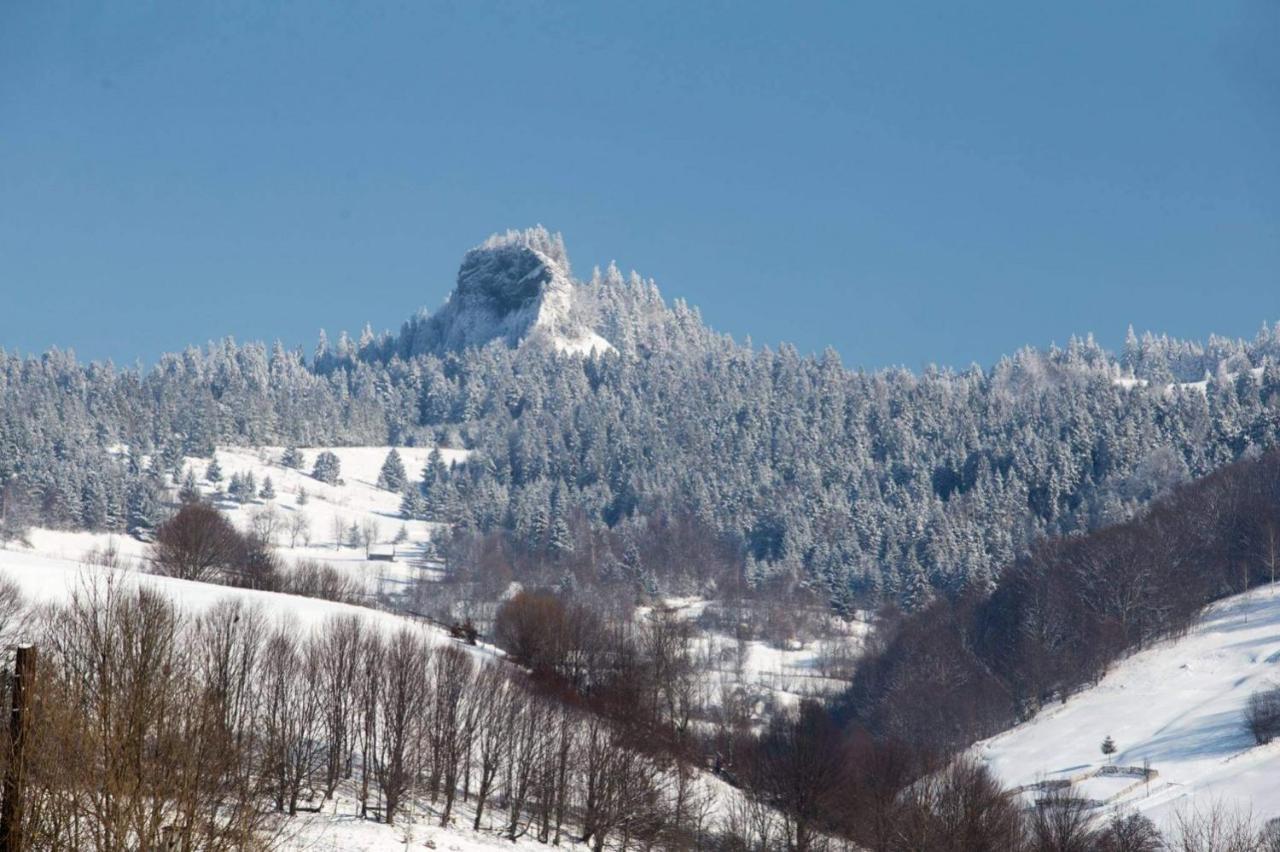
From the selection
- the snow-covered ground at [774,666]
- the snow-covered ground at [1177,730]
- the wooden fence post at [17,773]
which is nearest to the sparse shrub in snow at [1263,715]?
the snow-covered ground at [1177,730]

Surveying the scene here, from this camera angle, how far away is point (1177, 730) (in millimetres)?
82250

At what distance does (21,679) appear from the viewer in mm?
19578

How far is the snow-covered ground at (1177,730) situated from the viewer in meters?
70.1

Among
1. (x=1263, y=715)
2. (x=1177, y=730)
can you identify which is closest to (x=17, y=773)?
(x=1263, y=715)

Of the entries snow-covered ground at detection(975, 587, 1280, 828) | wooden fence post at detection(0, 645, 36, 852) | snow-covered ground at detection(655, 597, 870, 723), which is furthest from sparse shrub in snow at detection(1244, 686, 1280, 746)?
wooden fence post at detection(0, 645, 36, 852)

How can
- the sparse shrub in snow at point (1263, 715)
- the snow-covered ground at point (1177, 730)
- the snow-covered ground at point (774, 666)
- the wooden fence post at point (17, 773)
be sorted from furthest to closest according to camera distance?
the snow-covered ground at point (774, 666) < the sparse shrub in snow at point (1263, 715) < the snow-covered ground at point (1177, 730) < the wooden fence post at point (17, 773)

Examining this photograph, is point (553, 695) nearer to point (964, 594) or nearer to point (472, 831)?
point (472, 831)

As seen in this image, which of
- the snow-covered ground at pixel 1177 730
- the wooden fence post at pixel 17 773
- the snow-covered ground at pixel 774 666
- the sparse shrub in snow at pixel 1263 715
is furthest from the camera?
the snow-covered ground at pixel 774 666

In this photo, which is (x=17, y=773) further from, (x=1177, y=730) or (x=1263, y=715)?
(x=1177, y=730)

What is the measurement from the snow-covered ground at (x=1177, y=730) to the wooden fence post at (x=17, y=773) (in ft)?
185

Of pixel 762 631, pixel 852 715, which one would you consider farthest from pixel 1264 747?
pixel 762 631

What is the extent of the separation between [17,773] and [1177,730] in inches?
3019

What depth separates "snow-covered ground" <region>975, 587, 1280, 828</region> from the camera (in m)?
70.1

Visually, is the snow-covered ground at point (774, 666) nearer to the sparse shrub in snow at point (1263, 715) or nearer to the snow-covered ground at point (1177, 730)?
the snow-covered ground at point (1177, 730)
